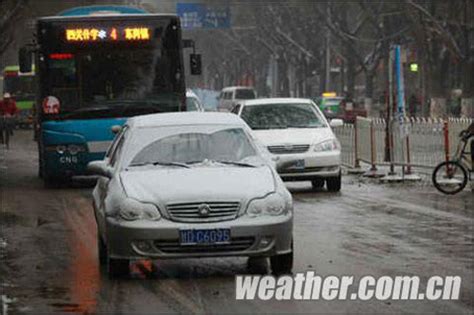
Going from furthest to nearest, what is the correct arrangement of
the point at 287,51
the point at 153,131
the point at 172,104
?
the point at 287,51
the point at 172,104
the point at 153,131

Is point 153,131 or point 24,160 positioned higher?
point 153,131

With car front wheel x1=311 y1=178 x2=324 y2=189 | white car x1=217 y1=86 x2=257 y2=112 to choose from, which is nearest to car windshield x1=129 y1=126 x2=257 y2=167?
car front wheel x1=311 y1=178 x2=324 y2=189

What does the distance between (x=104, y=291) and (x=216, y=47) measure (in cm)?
11322

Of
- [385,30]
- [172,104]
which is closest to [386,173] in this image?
[172,104]

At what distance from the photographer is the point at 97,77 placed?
25.0m

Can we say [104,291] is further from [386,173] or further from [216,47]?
[216,47]

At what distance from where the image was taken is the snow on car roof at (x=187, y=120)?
46.0ft

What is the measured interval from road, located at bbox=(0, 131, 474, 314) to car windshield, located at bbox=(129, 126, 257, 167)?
1.06m

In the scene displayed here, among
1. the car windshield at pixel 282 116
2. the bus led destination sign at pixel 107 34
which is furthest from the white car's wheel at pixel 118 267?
the bus led destination sign at pixel 107 34

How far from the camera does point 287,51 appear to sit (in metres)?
96.9

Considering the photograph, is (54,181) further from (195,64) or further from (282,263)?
(282,263)

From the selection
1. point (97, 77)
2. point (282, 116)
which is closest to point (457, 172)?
point (282, 116)

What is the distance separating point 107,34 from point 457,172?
6918mm

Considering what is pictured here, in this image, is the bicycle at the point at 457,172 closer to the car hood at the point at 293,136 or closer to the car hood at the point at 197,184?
the car hood at the point at 293,136
